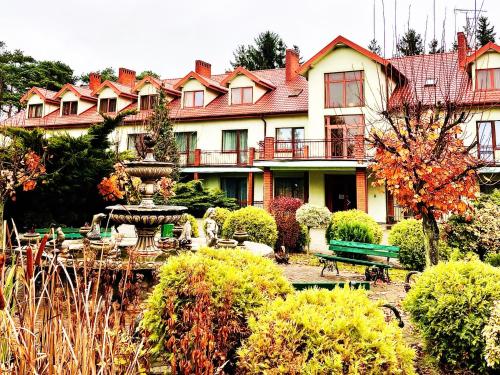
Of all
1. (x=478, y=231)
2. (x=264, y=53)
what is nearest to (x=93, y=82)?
(x=264, y=53)

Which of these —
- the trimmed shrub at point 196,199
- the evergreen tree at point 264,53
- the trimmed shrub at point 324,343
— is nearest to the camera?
the trimmed shrub at point 324,343

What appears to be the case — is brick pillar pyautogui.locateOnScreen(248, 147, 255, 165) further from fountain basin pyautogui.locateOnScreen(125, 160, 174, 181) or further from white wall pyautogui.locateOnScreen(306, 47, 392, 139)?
fountain basin pyautogui.locateOnScreen(125, 160, 174, 181)

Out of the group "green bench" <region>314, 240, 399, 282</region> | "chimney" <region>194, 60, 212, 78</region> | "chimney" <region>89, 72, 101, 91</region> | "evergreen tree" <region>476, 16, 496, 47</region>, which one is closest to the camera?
"green bench" <region>314, 240, 399, 282</region>

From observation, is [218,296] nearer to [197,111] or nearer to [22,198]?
[22,198]

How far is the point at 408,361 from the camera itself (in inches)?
114

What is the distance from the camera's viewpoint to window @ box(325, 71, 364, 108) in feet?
72.0

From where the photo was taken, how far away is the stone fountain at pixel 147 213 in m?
7.35

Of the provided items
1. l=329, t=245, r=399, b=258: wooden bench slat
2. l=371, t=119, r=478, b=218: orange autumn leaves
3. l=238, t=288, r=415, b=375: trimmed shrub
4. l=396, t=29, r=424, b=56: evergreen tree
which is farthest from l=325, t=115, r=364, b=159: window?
l=238, t=288, r=415, b=375: trimmed shrub

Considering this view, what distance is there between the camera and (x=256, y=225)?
1321 cm

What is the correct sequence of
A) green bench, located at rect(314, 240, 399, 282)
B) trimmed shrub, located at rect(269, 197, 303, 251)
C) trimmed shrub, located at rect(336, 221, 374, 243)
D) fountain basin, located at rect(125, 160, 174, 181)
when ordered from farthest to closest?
trimmed shrub, located at rect(269, 197, 303, 251) → trimmed shrub, located at rect(336, 221, 374, 243) → green bench, located at rect(314, 240, 399, 282) → fountain basin, located at rect(125, 160, 174, 181)

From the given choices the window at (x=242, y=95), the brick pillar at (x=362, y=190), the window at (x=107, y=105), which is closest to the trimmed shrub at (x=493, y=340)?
the brick pillar at (x=362, y=190)

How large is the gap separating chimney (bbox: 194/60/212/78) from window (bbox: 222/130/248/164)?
7.13 m

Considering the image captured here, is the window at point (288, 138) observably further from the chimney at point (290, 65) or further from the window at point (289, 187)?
the chimney at point (290, 65)

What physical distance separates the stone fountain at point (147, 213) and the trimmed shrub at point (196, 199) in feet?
36.3
